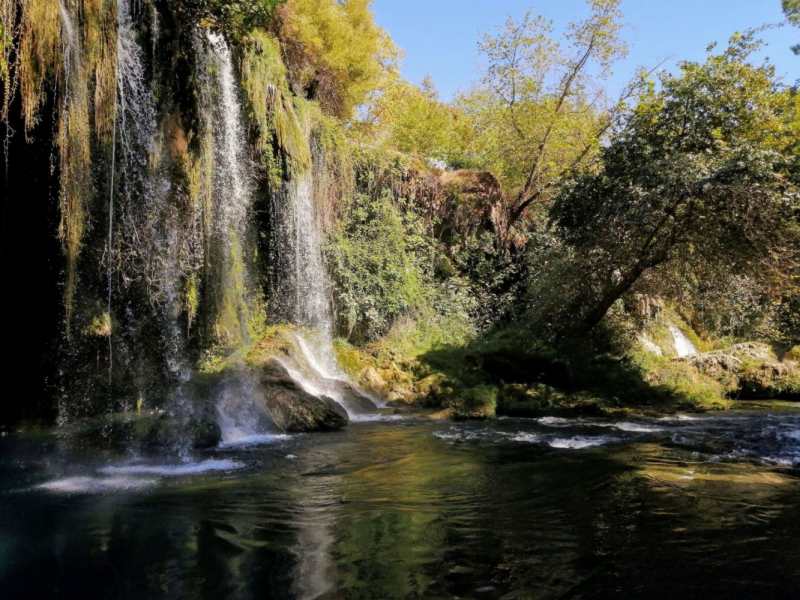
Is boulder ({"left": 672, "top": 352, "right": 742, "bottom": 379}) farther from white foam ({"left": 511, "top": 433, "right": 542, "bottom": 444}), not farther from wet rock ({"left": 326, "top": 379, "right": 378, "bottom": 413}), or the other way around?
wet rock ({"left": 326, "top": 379, "right": 378, "bottom": 413})

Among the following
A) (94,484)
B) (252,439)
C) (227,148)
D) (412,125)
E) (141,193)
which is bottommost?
(94,484)

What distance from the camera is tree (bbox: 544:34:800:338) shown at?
36.6 feet

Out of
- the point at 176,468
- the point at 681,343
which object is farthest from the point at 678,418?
the point at 176,468

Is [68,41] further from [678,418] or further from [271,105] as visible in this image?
[678,418]

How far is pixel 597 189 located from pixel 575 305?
3.52 metres

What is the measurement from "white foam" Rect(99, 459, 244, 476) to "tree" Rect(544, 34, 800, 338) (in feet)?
30.0

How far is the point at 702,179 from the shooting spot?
36.5 feet

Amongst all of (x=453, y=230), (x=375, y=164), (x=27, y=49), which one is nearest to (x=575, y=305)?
(x=453, y=230)

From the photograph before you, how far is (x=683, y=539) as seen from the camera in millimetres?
4629

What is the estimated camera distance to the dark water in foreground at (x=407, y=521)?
12.9ft

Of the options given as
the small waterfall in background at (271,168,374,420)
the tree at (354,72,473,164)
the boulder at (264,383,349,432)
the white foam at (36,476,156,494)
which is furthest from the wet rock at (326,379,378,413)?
the tree at (354,72,473,164)

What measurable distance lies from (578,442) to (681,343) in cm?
1117

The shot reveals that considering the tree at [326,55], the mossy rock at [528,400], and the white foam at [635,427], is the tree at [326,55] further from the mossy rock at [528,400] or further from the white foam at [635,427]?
the white foam at [635,427]

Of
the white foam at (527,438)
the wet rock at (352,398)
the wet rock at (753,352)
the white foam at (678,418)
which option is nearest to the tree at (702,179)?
the white foam at (678,418)
